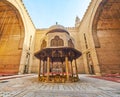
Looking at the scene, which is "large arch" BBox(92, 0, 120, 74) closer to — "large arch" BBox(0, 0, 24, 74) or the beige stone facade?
the beige stone facade

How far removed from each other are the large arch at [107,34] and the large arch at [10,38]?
588 inches

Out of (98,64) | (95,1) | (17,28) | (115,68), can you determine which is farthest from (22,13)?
(115,68)

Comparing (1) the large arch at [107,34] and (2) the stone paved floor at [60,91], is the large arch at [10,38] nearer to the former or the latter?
(2) the stone paved floor at [60,91]

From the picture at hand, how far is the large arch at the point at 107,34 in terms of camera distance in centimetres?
A: 1423

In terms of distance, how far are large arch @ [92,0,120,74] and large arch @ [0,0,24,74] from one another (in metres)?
14.9

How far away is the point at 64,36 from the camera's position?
1175 centimetres

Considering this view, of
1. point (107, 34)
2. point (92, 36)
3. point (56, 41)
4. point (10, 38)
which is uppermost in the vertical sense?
point (10, 38)

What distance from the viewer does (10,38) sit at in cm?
1873

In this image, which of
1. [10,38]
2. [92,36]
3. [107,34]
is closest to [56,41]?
[92,36]

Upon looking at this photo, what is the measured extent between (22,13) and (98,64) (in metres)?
17.4

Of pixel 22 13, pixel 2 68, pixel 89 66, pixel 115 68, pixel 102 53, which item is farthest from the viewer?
pixel 89 66

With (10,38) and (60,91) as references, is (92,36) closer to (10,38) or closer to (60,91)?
(60,91)

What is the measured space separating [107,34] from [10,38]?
1991 centimetres

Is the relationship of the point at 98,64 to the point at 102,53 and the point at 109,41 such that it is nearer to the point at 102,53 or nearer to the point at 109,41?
the point at 102,53
